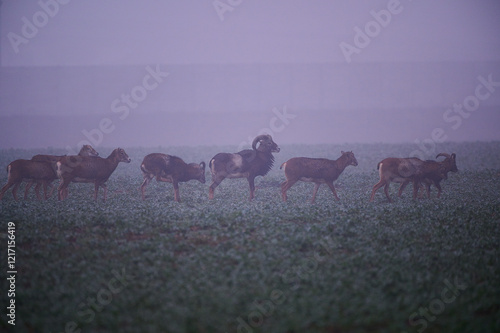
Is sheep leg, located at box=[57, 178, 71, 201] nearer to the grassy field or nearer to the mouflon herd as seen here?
the mouflon herd

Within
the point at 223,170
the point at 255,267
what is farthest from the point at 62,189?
the point at 255,267

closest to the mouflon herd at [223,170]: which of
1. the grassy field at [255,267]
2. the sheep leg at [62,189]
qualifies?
the sheep leg at [62,189]

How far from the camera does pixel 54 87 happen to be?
233 feet

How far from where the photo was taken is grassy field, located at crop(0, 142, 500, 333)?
841 cm

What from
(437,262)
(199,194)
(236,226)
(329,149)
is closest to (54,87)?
(329,149)

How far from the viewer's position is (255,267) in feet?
35.5

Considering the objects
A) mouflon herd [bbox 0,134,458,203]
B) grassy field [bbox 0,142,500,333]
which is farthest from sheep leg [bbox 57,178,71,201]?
grassy field [bbox 0,142,500,333]

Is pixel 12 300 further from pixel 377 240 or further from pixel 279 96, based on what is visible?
pixel 279 96

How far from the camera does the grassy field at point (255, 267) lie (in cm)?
841

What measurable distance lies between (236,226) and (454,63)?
233 feet

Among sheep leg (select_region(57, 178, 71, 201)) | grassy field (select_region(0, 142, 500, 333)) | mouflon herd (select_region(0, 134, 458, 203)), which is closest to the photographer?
grassy field (select_region(0, 142, 500, 333))

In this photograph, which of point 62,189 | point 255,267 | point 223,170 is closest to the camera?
point 255,267

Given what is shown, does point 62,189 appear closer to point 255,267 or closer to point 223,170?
point 223,170

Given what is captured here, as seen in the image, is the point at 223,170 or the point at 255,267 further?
the point at 223,170
